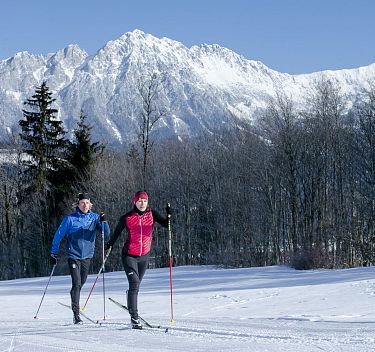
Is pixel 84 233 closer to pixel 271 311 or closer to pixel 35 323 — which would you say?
pixel 35 323

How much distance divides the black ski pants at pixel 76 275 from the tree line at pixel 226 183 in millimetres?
21057

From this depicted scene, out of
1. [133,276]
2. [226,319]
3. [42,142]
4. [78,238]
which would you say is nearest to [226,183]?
[42,142]

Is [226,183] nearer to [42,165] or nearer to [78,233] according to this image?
[42,165]

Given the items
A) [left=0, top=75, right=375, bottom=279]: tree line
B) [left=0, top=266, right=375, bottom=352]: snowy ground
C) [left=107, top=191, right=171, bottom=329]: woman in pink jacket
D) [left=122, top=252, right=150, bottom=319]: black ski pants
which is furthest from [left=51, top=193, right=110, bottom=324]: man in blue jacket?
[left=0, top=75, right=375, bottom=279]: tree line

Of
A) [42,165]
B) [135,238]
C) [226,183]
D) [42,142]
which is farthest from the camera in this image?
[42,142]

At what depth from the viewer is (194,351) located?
6.38 m

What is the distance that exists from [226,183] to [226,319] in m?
32.4

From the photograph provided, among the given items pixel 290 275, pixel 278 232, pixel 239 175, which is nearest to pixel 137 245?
pixel 290 275

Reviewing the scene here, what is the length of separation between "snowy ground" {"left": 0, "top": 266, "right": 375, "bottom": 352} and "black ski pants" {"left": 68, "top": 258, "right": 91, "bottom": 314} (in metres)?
0.38

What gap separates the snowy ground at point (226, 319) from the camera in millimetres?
6840

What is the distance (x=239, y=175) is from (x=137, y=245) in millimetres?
33302

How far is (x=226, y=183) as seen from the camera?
4162cm

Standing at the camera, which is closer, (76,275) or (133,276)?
(133,276)

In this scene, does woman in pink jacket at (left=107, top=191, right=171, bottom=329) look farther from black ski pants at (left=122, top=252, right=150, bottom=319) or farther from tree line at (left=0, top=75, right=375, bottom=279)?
tree line at (left=0, top=75, right=375, bottom=279)
